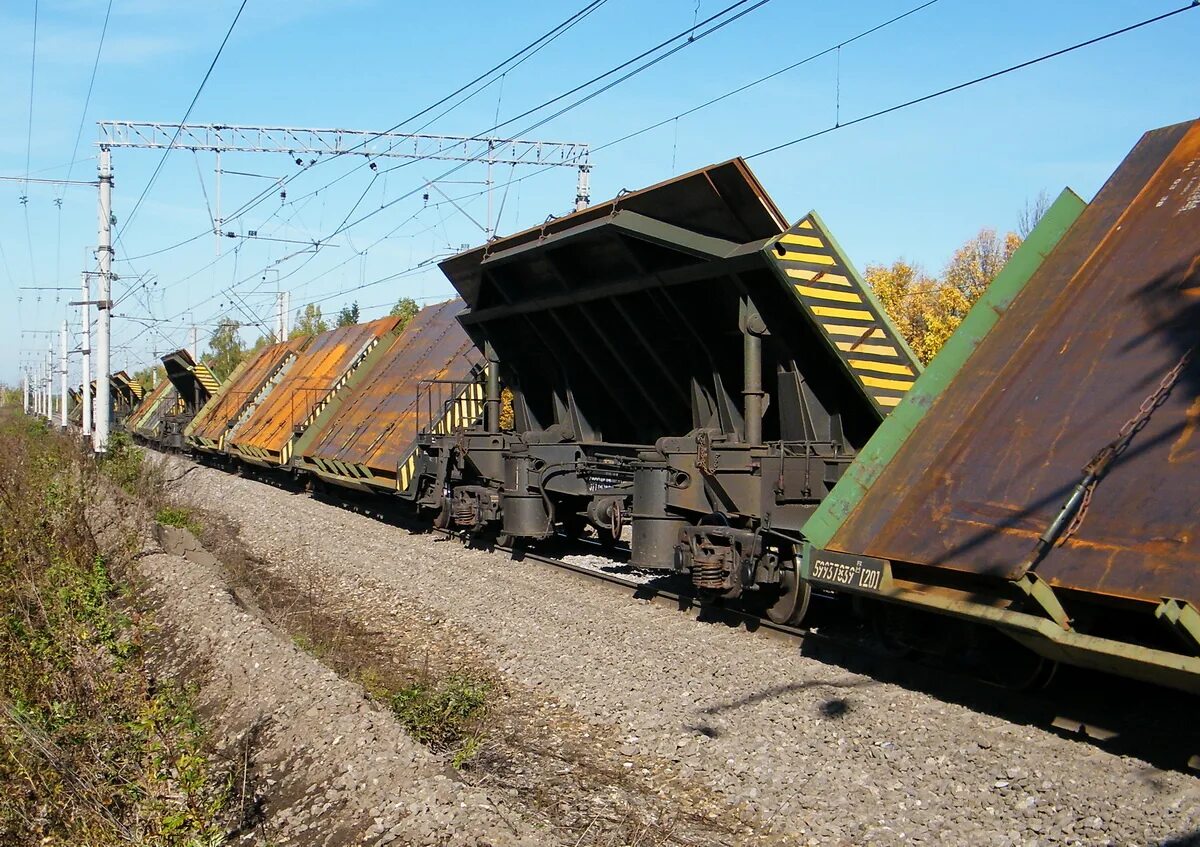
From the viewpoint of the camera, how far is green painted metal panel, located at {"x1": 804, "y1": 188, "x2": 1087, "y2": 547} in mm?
7109

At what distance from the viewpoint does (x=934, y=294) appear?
139ft

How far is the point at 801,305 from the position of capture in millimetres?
8219

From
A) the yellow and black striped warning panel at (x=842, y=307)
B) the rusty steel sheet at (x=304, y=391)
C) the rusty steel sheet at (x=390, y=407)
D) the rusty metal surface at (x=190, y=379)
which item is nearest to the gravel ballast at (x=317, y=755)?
the yellow and black striped warning panel at (x=842, y=307)

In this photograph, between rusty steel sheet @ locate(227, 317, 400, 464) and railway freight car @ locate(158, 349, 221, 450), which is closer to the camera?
rusty steel sheet @ locate(227, 317, 400, 464)

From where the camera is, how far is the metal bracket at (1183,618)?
4.53 meters

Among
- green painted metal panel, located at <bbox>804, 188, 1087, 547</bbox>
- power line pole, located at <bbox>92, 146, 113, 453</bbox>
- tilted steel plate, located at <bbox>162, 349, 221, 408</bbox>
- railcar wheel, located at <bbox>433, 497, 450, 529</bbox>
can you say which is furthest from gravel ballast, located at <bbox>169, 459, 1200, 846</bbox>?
tilted steel plate, located at <bbox>162, 349, 221, 408</bbox>

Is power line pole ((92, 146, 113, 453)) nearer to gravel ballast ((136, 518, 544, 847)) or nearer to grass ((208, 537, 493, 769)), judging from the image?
grass ((208, 537, 493, 769))

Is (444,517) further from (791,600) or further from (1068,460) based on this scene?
(1068,460)

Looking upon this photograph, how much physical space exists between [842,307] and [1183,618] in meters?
4.28

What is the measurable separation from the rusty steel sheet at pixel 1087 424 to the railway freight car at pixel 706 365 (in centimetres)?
169

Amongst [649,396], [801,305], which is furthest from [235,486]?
[801,305]

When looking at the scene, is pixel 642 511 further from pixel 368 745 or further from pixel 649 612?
pixel 368 745

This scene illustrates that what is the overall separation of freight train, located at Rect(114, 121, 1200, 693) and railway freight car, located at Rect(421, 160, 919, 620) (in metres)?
0.03

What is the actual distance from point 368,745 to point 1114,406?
4.52 meters
